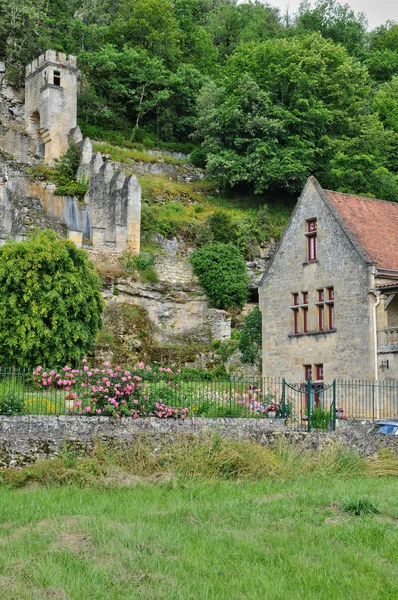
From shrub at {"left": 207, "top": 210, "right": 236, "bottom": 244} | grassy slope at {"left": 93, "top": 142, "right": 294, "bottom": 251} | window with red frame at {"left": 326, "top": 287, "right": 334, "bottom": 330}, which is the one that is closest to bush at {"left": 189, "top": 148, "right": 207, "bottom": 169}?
grassy slope at {"left": 93, "top": 142, "right": 294, "bottom": 251}

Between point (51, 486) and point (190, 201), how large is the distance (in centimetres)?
3520

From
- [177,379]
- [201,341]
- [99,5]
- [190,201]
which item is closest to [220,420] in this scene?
[177,379]

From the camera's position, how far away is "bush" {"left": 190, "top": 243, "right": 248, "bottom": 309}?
38500 millimetres

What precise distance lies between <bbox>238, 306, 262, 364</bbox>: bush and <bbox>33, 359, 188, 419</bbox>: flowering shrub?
16.8 m

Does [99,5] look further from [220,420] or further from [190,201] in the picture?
[220,420]

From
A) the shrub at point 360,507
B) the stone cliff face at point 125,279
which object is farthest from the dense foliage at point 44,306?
the shrub at point 360,507

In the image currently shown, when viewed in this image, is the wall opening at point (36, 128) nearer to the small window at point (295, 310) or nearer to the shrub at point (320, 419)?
the small window at point (295, 310)

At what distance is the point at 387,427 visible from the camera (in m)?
19.7

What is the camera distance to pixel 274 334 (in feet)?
101

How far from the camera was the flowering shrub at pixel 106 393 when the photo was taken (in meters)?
15.8

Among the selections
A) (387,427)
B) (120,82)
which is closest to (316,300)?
(387,427)

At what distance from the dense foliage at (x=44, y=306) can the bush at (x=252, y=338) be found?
26.2 feet

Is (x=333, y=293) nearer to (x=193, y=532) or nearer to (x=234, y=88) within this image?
(x=193, y=532)

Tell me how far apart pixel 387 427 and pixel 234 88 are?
115 feet
